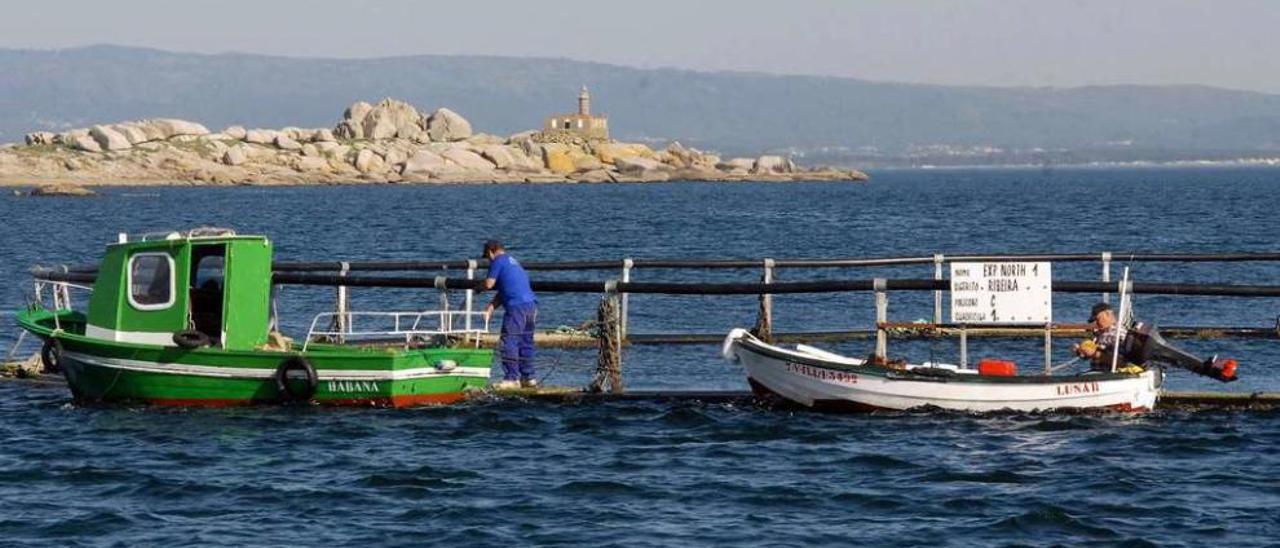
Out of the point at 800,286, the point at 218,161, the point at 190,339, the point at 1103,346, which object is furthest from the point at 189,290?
the point at 218,161

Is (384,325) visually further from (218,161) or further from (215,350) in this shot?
(218,161)

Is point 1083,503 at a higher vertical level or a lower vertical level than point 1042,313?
lower

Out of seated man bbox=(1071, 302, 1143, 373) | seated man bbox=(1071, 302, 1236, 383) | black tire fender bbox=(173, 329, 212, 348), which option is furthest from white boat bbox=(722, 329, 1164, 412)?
black tire fender bbox=(173, 329, 212, 348)

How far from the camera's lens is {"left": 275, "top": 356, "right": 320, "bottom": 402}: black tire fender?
23984 mm

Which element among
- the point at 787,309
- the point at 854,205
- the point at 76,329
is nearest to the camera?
the point at 76,329

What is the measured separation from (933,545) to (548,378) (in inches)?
431

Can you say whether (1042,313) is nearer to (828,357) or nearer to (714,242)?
(828,357)

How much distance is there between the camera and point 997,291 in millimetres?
24078

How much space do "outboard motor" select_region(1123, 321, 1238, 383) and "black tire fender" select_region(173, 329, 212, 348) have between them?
1084 cm

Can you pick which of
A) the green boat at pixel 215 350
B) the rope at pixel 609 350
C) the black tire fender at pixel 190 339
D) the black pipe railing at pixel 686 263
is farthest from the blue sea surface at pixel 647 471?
the black pipe railing at pixel 686 263

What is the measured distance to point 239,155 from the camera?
606ft

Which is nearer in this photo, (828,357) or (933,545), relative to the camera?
(933,545)

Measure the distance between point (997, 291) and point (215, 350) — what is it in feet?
30.6

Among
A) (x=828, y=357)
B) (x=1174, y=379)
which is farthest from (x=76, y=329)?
(x=1174, y=379)
